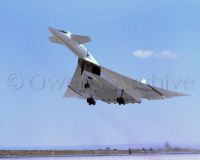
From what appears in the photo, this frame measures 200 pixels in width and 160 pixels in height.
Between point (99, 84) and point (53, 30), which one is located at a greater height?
point (53, 30)

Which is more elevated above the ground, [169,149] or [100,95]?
[100,95]

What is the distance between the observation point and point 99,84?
5134cm

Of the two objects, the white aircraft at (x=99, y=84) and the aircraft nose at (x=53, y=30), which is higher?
the aircraft nose at (x=53, y=30)

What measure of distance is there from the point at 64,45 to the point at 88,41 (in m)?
2.45

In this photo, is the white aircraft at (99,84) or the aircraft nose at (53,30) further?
the white aircraft at (99,84)

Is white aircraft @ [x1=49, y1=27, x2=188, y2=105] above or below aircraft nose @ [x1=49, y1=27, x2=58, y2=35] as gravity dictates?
below

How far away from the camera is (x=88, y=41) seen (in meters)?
48.0

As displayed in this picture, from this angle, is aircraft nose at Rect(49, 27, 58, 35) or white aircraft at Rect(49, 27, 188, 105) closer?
aircraft nose at Rect(49, 27, 58, 35)

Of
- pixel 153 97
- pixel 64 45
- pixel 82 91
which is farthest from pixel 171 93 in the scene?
pixel 64 45

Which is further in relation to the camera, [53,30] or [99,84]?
[99,84]

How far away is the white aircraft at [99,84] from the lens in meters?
48.6

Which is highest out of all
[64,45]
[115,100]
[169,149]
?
[64,45]

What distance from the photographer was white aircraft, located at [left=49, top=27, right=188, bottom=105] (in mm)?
48625

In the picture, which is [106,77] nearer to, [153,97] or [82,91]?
[82,91]
